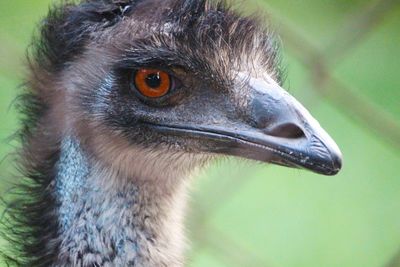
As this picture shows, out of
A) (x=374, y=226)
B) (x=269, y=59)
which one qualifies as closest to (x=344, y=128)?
(x=374, y=226)

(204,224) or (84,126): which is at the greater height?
Result: (84,126)

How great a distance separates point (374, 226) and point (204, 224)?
806 millimetres

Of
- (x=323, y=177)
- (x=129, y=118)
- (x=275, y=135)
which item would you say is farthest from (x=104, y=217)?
(x=323, y=177)

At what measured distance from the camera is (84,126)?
7.65ft

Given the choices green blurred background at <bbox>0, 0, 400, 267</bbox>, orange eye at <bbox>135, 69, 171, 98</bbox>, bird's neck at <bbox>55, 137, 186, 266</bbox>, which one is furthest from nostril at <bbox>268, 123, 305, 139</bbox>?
green blurred background at <bbox>0, 0, 400, 267</bbox>

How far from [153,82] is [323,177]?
5.24ft

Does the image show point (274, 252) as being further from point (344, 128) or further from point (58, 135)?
point (58, 135)

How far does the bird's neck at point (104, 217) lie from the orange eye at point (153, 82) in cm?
15

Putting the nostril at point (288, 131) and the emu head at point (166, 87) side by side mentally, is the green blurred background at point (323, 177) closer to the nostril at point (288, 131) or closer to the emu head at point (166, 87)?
the emu head at point (166, 87)

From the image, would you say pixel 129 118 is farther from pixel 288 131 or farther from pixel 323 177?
pixel 323 177

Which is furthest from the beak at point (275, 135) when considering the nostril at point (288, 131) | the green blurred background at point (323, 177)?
the green blurred background at point (323, 177)

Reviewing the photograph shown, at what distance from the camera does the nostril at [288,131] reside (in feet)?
6.96

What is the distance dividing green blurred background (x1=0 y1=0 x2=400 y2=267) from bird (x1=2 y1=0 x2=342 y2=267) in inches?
22.5

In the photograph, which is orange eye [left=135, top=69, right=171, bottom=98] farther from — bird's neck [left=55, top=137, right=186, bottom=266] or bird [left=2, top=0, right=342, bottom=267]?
bird's neck [left=55, top=137, right=186, bottom=266]
